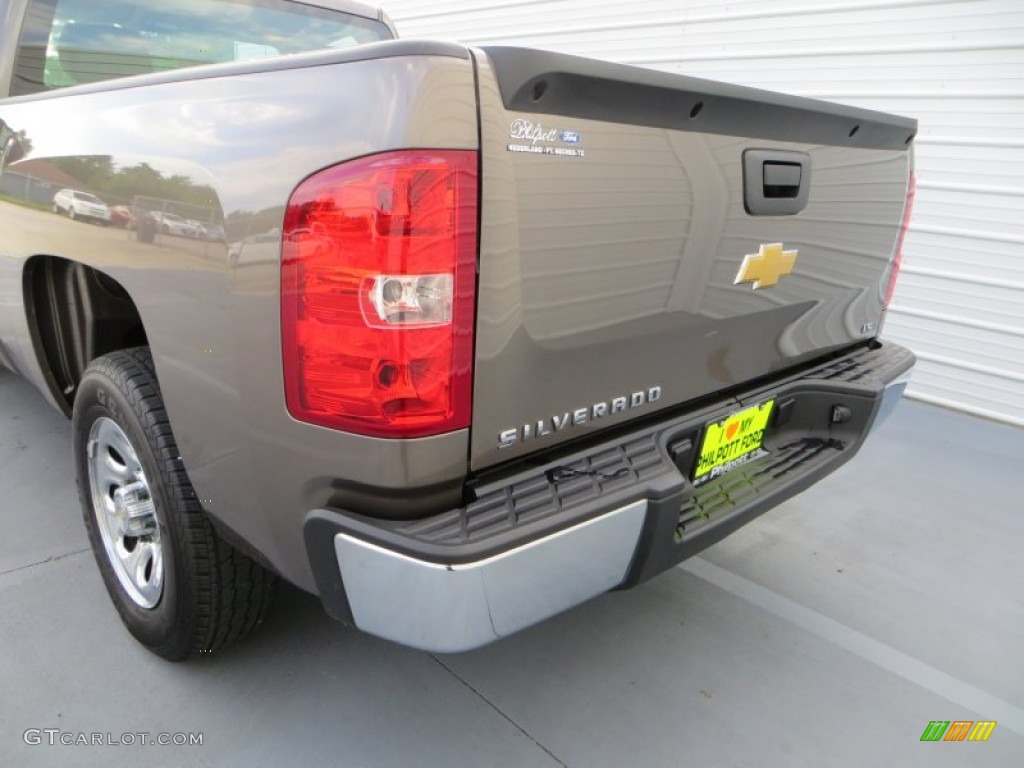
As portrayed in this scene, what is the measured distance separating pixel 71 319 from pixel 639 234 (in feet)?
5.99

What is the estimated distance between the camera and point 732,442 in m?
1.86

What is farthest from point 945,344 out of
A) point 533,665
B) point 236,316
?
point 236,316

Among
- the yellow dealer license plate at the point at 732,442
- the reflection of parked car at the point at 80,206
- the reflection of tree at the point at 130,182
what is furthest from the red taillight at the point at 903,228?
the reflection of parked car at the point at 80,206

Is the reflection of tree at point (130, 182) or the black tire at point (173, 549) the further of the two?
the black tire at point (173, 549)

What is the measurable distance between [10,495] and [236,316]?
6.90ft

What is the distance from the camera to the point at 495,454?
1347 mm

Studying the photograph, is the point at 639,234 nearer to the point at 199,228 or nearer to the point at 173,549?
the point at 199,228

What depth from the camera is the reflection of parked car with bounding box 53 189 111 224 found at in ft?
5.48

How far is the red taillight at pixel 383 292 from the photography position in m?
1.13

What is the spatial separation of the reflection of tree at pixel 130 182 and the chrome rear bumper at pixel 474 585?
0.74m

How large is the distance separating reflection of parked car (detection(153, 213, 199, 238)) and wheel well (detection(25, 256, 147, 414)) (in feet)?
1.91

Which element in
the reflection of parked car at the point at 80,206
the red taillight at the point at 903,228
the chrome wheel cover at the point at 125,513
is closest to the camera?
the reflection of parked car at the point at 80,206

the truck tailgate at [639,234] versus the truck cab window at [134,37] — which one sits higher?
the truck cab window at [134,37]

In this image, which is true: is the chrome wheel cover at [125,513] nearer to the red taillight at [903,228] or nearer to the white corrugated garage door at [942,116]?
the red taillight at [903,228]
